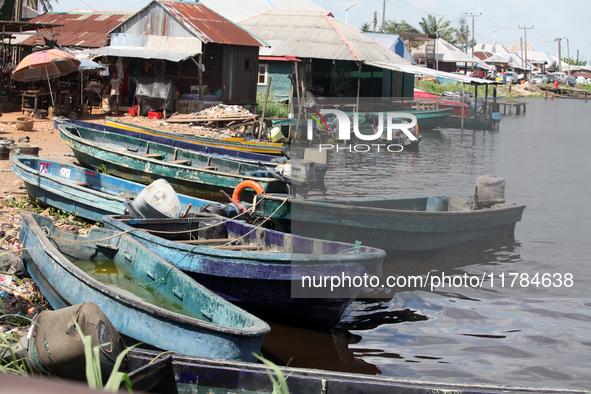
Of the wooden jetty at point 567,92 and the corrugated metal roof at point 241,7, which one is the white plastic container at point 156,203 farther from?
the wooden jetty at point 567,92

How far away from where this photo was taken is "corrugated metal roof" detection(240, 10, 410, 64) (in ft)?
92.3

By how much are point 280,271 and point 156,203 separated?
2891mm

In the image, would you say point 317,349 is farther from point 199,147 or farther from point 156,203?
point 199,147

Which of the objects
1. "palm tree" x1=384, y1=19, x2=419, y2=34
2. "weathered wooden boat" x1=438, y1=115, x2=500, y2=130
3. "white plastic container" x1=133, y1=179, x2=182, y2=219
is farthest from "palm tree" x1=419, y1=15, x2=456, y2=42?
"white plastic container" x1=133, y1=179, x2=182, y2=219

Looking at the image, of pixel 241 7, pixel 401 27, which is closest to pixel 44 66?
pixel 241 7

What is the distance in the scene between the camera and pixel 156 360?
4039mm

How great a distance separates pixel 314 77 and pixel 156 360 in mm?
30252

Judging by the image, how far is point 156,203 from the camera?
26.3ft

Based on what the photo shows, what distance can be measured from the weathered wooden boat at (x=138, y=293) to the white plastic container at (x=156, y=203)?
84 centimetres

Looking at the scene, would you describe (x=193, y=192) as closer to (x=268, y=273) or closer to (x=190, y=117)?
(x=268, y=273)

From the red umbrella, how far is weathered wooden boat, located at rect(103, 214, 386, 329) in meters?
12.7

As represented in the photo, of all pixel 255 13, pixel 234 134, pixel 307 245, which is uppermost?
pixel 255 13

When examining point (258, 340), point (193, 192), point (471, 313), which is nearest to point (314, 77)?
point (193, 192)

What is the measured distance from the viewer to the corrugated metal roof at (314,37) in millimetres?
28125
